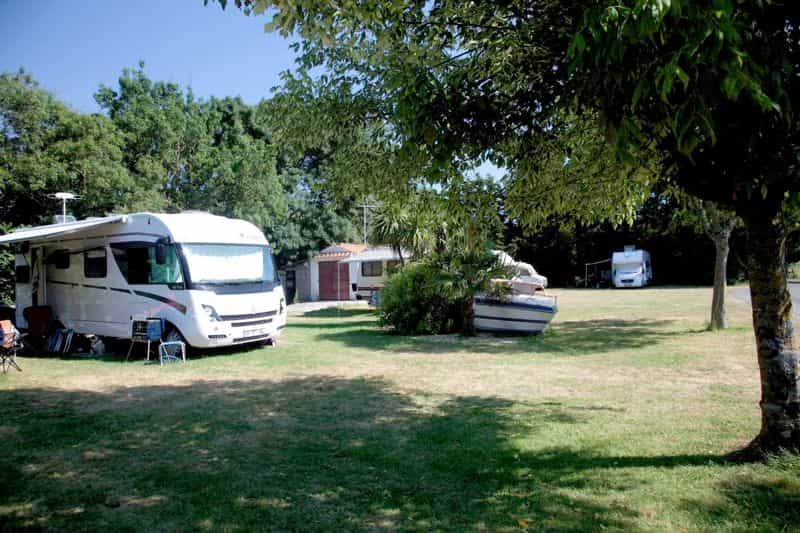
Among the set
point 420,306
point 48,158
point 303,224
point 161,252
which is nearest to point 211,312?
point 161,252

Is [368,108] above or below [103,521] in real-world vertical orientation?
above

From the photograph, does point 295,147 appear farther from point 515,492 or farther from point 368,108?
point 515,492

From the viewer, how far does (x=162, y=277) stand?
34.1 feet

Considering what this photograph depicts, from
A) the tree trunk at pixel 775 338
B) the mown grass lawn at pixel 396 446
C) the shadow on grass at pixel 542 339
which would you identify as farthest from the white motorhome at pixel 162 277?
the tree trunk at pixel 775 338

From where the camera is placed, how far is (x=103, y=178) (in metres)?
18.9

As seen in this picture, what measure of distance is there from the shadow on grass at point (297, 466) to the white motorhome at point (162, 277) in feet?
11.7

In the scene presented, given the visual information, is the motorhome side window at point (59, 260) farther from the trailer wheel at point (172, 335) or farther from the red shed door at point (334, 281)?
the red shed door at point (334, 281)

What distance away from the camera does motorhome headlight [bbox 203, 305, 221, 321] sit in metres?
10.1

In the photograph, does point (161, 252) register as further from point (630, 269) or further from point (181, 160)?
point (630, 269)

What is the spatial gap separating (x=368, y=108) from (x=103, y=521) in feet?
14.4

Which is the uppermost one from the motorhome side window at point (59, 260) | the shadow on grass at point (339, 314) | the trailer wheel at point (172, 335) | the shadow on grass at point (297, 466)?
the motorhome side window at point (59, 260)

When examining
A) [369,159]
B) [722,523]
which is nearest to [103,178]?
[369,159]

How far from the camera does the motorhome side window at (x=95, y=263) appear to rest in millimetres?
11281

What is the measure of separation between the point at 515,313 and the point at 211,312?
703 centimetres
